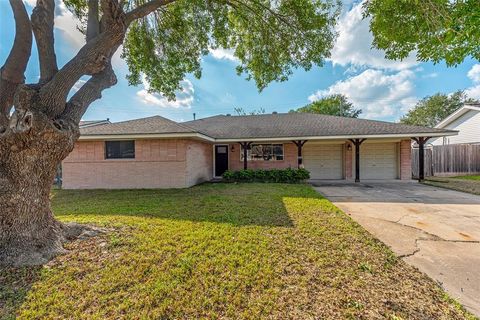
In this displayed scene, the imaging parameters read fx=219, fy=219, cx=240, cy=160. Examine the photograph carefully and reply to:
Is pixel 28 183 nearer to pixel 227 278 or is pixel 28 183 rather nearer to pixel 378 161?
pixel 227 278

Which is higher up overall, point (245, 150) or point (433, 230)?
point (245, 150)

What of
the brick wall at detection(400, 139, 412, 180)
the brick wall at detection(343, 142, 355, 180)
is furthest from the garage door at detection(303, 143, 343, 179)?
the brick wall at detection(400, 139, 412, 180)

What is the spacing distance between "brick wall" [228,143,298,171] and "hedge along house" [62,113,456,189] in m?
0.06

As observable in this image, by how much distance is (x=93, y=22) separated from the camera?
444 cm

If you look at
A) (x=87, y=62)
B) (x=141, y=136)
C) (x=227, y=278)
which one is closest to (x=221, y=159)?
(x=141, y=136)

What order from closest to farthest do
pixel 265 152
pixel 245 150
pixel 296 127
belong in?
pixel 245 150 → pixel 296 127 → pixel 265 152

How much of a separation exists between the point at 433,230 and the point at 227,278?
14.4 feet

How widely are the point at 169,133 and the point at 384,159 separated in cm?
1173

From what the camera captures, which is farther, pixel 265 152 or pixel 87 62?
pixel 265 152

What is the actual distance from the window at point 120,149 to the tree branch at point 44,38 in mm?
6279

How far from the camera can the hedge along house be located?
9.72 m

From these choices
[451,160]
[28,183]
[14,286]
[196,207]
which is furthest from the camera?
[451,160]

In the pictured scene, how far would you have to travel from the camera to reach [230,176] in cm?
1166

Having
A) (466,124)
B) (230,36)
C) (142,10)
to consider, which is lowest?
(466,124)
